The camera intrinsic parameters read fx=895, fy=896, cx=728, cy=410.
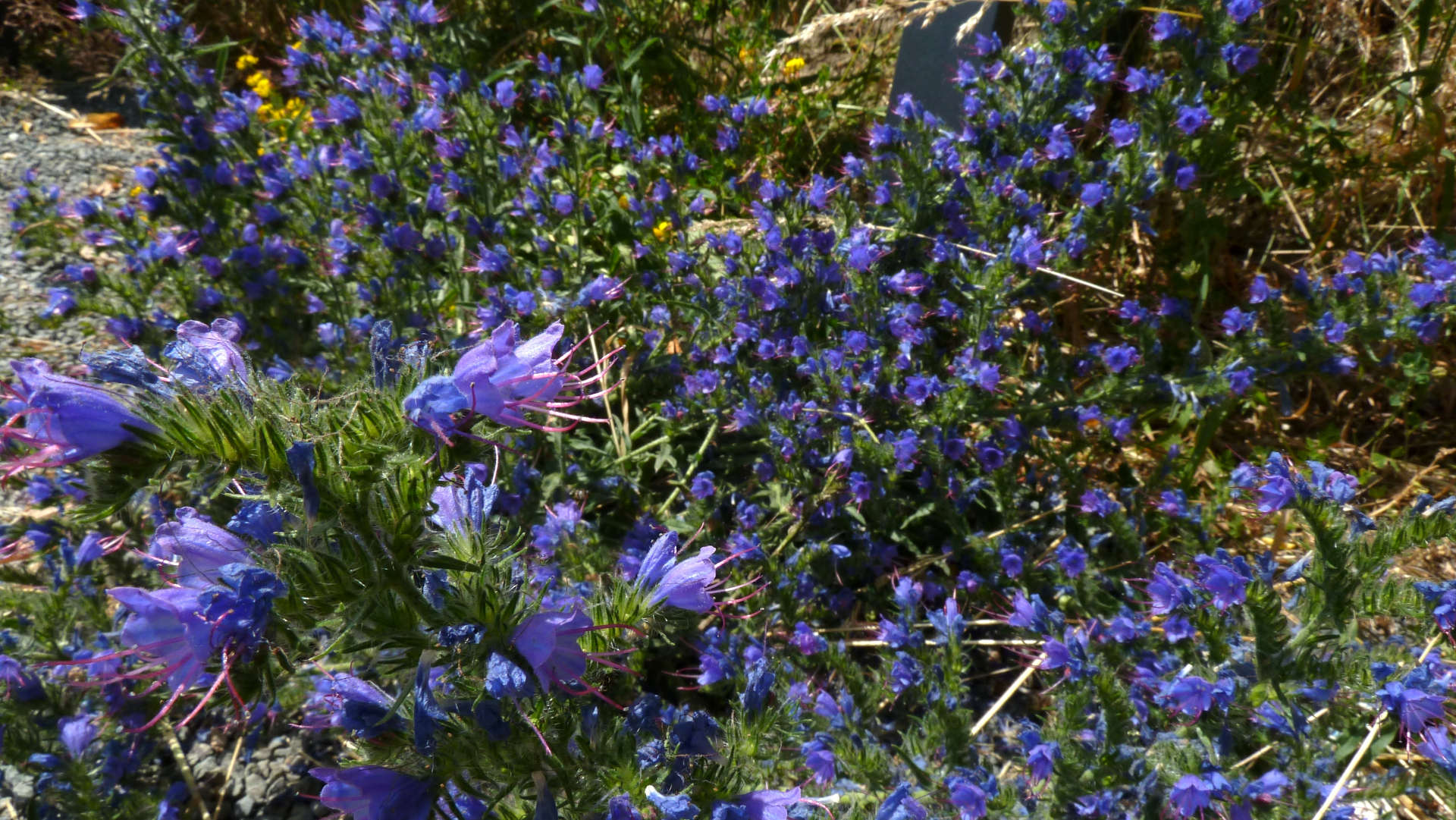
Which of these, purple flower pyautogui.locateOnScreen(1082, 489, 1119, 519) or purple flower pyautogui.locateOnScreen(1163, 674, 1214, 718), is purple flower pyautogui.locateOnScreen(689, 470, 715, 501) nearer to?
purple flower pyautogui.locateOnScreen(1082, 489, 1119, 519)

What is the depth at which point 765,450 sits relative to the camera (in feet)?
9.36

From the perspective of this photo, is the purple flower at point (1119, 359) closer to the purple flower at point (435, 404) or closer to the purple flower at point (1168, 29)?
the purple flower at point (1168, 29)

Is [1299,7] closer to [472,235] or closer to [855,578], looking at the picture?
[855,578]

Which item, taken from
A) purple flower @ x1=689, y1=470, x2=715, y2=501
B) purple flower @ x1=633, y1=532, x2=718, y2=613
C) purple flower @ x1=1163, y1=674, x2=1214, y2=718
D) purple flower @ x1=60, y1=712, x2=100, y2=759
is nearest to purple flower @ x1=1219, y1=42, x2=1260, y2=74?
purple flower @ x1=1163, y1=674, x2=1214, y2=718

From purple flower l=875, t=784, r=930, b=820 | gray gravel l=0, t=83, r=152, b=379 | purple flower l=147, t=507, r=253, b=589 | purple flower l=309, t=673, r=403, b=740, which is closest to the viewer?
purple flower l=147, t=507, r=253, b=589

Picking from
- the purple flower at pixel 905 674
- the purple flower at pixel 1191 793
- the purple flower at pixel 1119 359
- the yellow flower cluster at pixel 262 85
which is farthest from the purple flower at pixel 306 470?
the yellow flower cluster at pixel 262 85

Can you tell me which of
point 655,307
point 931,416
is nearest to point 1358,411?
point 931,416

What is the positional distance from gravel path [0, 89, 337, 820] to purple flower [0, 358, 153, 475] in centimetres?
31

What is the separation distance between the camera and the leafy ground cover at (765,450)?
1.16 meters

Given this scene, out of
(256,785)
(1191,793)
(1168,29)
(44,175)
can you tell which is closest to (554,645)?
(1191,793)

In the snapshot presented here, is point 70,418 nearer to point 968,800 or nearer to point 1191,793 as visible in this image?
point 968,800

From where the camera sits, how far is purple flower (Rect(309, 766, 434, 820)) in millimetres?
1163

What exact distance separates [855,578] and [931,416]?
569 mm

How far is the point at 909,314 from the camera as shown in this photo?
2693 mm
